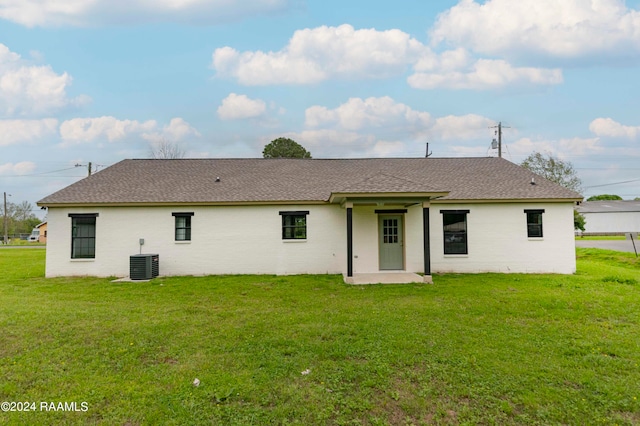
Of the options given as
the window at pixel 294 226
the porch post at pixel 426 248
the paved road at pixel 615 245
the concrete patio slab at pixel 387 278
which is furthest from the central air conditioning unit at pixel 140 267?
the paved road at pixel 615 245

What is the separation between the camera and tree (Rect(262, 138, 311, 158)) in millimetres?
29844

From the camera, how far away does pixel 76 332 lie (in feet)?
17.4

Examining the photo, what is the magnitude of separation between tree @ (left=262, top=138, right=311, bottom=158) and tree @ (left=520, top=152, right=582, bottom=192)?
22113 mm

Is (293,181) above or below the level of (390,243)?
above

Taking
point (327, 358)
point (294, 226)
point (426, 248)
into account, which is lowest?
point (327, 358)

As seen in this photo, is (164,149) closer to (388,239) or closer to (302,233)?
(302,233)

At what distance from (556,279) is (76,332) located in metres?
12.5

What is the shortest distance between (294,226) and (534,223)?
8901 mm

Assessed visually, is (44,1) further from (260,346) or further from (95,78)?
(260,346)

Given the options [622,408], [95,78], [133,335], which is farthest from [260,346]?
[95,78]

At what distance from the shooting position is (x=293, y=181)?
1342cm

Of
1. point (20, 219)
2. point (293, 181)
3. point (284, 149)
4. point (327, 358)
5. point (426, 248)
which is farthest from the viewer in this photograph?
point (20, 219)

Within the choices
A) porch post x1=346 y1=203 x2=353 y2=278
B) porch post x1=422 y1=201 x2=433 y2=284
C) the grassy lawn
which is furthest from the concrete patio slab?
the grassy lawn

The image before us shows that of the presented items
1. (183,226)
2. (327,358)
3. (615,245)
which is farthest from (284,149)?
(615,245)
